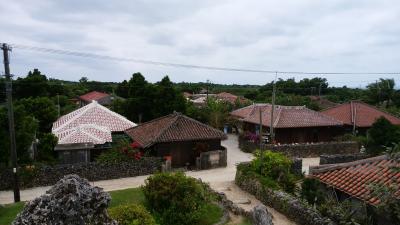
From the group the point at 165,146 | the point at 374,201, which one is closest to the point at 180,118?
the point at 165,146

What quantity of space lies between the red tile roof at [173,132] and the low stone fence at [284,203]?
18.3 ft

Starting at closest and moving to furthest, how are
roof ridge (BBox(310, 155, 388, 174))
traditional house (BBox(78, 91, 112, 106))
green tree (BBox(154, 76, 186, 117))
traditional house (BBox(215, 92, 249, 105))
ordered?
roof ridge (BBox(310, 155, 388, 174))
green tree (BBox(154, 76, 186, 117))
traditional house (BBox(215, 92, 249, 105))
traditional house (BBox(78, 91, 112, 106))

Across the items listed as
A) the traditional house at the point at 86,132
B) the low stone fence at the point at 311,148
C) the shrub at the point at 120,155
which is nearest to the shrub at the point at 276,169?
the shrub at the point at 120,155

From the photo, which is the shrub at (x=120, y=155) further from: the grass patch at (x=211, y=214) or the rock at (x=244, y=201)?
the grass patch at (x=211, y=214)

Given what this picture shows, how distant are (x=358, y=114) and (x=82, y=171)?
27.0 meters

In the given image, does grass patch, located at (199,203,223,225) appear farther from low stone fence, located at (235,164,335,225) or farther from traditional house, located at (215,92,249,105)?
traditional house, located at (215,92,249,105)

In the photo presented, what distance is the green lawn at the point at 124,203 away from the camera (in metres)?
15.1

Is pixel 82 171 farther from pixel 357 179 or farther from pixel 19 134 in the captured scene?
pixel 357 179

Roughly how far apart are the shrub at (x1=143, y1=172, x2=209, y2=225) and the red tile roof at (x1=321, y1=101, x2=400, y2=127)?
2570cm

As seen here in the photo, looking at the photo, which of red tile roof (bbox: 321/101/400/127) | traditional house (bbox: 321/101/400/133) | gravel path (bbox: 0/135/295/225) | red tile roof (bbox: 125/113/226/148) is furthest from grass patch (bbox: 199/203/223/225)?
red tile roof (bbox: 321/101/400/127)

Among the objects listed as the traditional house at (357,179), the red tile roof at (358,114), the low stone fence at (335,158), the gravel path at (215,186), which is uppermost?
the red tile roof at (358,114)

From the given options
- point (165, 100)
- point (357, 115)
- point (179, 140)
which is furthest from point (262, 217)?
point (357, 115)

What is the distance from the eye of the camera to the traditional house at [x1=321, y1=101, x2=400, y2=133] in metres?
36.0

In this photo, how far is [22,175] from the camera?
21094 millimetres
